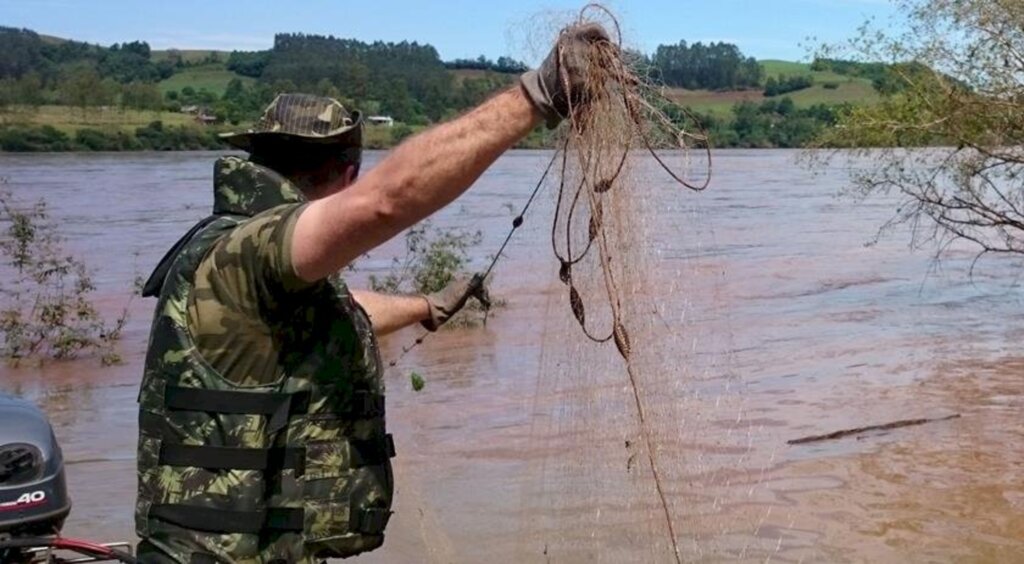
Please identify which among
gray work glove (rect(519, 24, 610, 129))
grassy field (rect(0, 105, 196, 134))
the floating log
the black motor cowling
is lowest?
grassy field (rect(0, 105, 196, 134))

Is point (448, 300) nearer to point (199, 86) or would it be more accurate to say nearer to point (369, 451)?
point (369, 451)

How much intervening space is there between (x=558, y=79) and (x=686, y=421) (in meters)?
3.39

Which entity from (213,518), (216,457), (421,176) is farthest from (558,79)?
(213,518)

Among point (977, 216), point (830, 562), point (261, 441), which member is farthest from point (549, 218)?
point (977, 216)

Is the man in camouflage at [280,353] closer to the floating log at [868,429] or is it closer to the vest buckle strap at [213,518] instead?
the vest buckle strap at [213,518]

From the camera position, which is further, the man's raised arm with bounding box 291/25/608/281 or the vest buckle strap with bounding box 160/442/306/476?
the vest buckle strap with bounding box 160/442/306/476

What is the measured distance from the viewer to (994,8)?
1196 centimetres

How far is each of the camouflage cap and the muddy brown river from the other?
0.80 meters

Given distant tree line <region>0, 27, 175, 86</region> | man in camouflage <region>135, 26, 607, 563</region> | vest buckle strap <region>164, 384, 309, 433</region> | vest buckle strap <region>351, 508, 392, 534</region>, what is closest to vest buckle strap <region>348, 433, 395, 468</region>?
man in camouflage <region>135, 26, 607, 563</region>

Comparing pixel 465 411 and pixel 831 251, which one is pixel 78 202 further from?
pixel 465 411

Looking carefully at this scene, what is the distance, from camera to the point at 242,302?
9.07 ft

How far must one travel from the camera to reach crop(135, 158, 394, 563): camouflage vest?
281cm

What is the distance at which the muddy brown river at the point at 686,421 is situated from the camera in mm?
4320

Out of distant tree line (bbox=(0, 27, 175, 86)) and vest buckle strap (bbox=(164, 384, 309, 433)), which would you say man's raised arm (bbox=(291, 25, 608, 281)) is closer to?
vest buckle strap (bbox=(164, 384, 309, 433))
